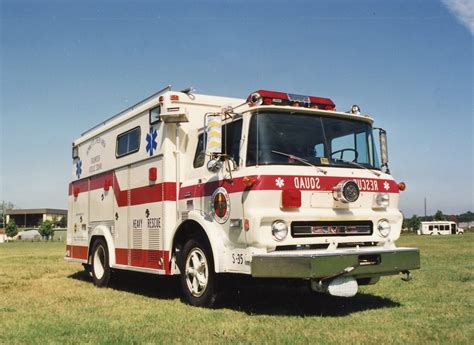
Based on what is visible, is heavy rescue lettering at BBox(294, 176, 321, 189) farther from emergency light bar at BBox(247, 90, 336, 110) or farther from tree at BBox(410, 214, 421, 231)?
tree at BBox(410, 214, 421, 231)

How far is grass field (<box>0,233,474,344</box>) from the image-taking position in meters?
5.82

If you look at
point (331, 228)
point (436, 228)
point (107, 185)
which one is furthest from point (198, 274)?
point (436, 228)

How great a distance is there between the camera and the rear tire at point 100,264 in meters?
10.9

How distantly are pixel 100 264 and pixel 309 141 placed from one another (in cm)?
588

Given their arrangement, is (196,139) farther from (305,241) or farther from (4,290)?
(4,290)

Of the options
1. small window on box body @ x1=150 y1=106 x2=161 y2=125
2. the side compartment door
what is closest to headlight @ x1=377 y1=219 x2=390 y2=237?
the side compartment door

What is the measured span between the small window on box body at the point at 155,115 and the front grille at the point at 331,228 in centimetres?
334

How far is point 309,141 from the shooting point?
749 cm

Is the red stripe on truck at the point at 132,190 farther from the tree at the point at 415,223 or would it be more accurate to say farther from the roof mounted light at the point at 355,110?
the tree at the point at 415,223

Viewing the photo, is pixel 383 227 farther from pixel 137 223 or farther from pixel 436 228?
pixel 436 228

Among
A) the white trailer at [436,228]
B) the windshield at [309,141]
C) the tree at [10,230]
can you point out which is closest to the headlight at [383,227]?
the windshield at [309,141]

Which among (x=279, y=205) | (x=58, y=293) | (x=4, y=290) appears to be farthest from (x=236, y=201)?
(x=4, y=290)

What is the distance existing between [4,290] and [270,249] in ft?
20.1

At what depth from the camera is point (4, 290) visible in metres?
10.5
